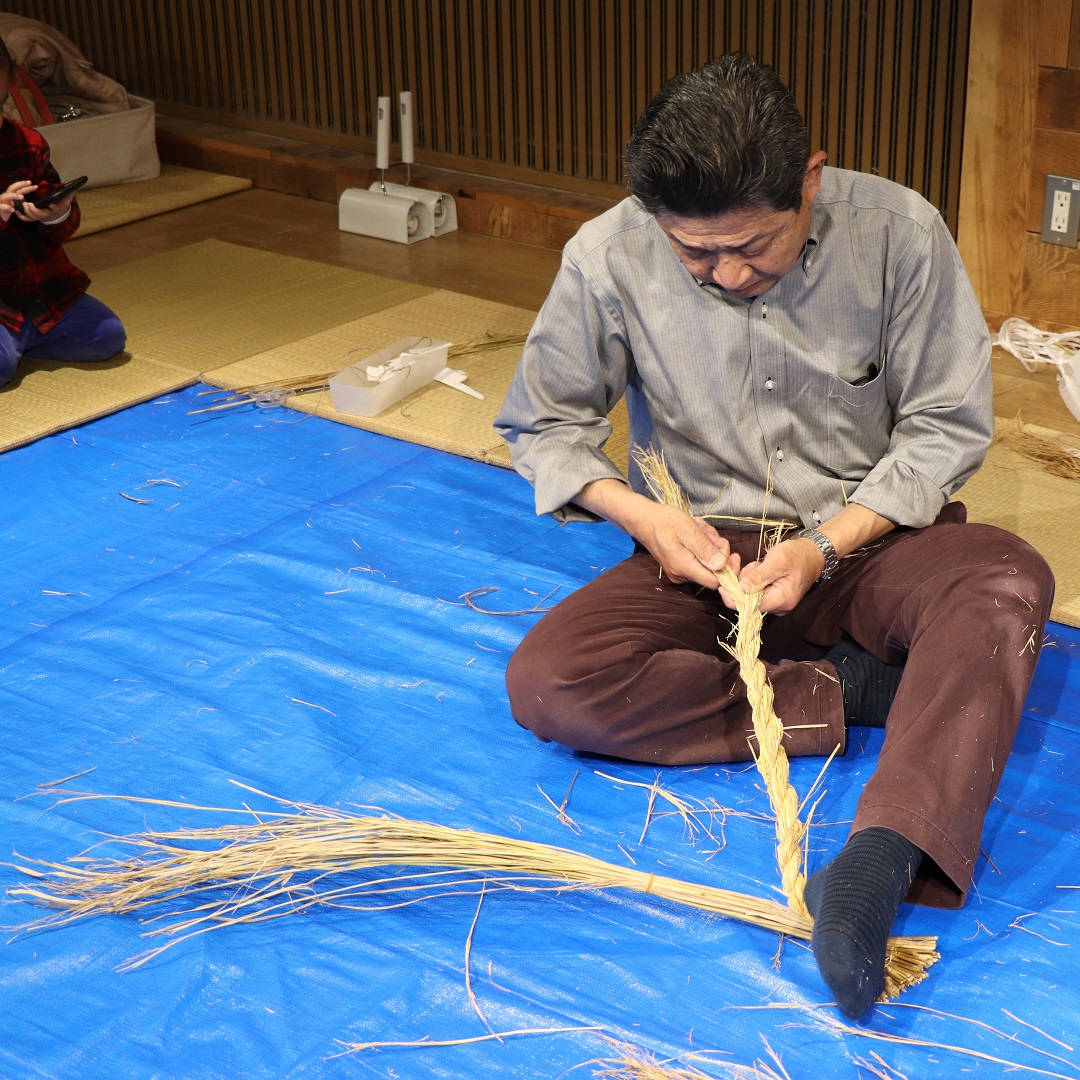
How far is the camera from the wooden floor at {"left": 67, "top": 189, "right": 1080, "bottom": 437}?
4438 millimetres

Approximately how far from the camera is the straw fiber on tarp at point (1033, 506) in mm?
2695

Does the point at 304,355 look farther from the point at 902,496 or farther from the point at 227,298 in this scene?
the point at 902,496

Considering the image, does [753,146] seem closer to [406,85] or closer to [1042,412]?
[1042,412]

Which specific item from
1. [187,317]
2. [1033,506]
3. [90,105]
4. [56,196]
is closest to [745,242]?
[1033,506]

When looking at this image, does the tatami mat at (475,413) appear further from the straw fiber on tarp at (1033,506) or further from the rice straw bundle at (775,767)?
the rice straw bundle at (775,767)

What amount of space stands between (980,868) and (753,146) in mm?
1001

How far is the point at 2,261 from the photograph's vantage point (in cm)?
361

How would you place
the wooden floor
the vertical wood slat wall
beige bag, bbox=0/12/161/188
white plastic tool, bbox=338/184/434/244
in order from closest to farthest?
the vertical wood slat wall < the wooden floor < white plastic tool, bbox=338/184/434/244 < beige bag, bbox=0/12/161/188

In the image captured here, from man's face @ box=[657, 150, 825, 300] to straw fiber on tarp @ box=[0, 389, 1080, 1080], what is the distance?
0.73 m

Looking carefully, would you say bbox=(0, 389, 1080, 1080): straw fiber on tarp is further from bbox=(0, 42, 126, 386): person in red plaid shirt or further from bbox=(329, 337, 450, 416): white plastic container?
bbox=(0, 42, 126, 386): person in red plaid shirt

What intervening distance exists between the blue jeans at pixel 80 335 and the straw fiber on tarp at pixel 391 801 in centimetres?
65

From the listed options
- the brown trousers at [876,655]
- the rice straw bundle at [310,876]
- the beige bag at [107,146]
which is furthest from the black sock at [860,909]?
the beige bag at [107,146]

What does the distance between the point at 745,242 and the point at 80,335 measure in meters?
2.35

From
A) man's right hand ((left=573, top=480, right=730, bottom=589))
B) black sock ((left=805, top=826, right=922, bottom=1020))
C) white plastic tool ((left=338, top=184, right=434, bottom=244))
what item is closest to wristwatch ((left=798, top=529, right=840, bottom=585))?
man's right hand ((left=573, top=480, right=730, bottom=589))
